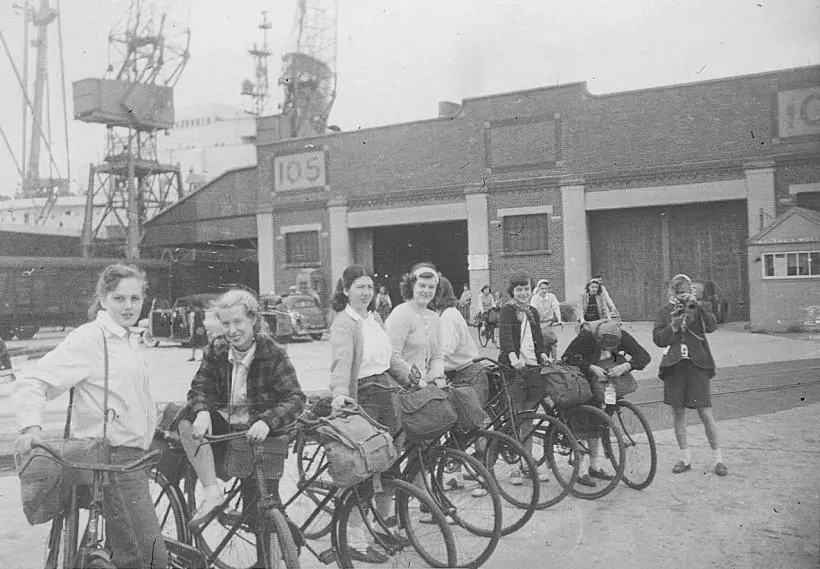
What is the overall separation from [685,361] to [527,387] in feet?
5.21

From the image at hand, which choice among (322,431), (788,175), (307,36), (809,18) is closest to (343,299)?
(322,431)

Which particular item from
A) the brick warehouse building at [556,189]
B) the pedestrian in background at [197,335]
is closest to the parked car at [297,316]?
the pedestrian in background at [197,335]

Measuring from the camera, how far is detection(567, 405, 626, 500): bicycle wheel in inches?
217

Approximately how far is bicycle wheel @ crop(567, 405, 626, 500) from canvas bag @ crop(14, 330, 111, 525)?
11.5 feet

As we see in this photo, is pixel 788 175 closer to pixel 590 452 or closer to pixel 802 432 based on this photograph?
pixel 802 432

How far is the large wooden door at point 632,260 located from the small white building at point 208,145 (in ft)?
80.2

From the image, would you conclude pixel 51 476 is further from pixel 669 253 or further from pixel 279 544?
pixel 669 253

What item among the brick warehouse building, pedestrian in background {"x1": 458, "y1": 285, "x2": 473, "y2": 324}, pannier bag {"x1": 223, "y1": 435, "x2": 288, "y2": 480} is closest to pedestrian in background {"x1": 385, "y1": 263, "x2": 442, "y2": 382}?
pannier bag {"x1": 223, "y1": 435, "x2": 288, "y2": 480}

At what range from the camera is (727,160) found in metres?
21.9

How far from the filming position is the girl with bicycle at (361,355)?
452 centimetres

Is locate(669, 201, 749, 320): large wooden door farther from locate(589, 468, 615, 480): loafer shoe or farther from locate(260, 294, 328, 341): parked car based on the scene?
locate(589, 468, 615, 480): loafer shoe

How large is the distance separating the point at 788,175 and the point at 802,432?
15.8 m

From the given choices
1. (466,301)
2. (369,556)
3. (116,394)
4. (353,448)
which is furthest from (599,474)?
(466,301)

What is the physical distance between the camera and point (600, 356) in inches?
237
